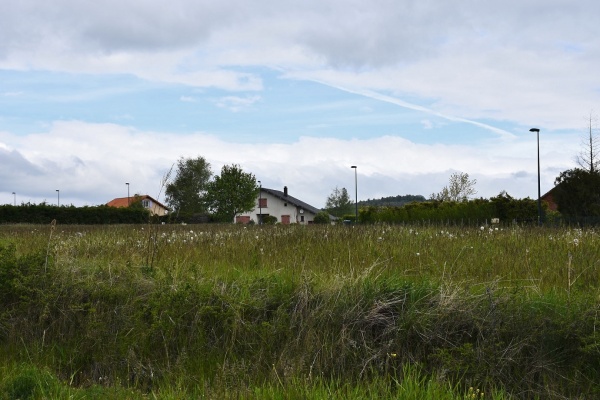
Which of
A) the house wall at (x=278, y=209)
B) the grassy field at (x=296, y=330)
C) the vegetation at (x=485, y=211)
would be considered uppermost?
the house wall at (x=278, y=209)

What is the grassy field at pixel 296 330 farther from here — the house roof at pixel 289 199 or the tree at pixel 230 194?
the house roof at pixel 289 199

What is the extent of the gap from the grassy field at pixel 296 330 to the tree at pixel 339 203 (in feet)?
299

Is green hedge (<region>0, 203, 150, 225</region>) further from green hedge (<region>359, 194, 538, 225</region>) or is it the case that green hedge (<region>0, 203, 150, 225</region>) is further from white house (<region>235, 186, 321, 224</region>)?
white house (<region>235, 186, 321, 224</region>)

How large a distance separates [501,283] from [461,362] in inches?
101

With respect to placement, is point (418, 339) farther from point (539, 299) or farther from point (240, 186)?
point (240, 186)

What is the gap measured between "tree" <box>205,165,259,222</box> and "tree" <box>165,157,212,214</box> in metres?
12.0

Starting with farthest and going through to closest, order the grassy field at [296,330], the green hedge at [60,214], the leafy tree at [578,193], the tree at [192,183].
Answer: the tree at [192,183]
the green hedge at [60,214]
the leafy tree at [578,193]
the grassy field at [296,330]

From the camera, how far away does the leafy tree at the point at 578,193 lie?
34.3 m

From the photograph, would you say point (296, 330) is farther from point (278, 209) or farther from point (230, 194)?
point (278, 209)

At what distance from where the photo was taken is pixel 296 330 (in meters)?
6.62

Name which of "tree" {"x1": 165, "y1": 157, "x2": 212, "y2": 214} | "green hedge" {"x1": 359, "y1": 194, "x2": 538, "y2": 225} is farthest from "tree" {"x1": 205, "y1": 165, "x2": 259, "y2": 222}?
"green hedge" {"x1": 359, "y1": 194, "x2": 538, "y2": 225}

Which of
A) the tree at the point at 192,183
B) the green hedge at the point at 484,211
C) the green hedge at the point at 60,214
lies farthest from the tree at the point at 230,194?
the green hedge at the point at 484,211

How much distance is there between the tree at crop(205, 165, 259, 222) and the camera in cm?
7062

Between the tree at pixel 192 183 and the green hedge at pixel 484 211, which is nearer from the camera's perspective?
the green hedge at pixel 484 211
